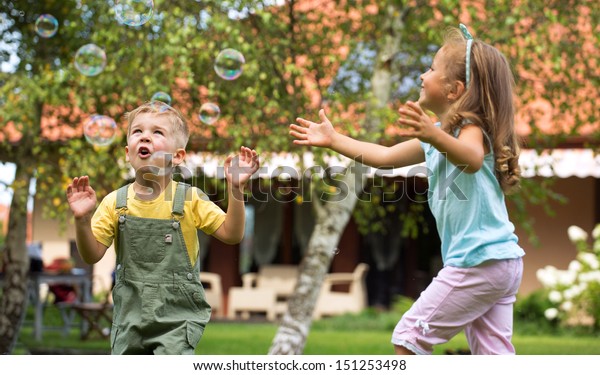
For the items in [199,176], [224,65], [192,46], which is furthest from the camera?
[199,176]

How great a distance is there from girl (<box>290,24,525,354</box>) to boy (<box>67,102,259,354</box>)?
459mm

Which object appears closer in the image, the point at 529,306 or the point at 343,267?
the point at 529,306

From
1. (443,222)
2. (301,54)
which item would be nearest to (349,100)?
(301,54)

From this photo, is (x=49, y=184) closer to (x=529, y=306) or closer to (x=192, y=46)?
(x=192, y=46)

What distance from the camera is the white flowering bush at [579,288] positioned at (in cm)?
1110

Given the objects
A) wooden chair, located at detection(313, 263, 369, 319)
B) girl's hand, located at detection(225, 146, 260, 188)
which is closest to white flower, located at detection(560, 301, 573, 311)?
wooden chair, located at detection(313, 263, 369, 319)

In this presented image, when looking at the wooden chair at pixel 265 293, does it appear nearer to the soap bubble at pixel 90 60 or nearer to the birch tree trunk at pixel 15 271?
the birch tree trunk at pixel 15 271

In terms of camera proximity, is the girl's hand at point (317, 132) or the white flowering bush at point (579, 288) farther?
the white flowering bush at point (579, 288)

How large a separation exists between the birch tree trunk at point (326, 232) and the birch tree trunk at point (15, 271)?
233cm

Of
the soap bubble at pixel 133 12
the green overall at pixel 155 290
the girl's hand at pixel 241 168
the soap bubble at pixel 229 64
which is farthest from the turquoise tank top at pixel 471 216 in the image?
the soap bubble at pixel 133 12

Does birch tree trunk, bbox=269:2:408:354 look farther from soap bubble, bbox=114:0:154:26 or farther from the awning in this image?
soap bubble, bbox=114:0:154:26

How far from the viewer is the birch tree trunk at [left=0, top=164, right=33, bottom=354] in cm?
785

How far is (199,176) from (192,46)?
5.45 ft

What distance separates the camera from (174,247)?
3369mm
